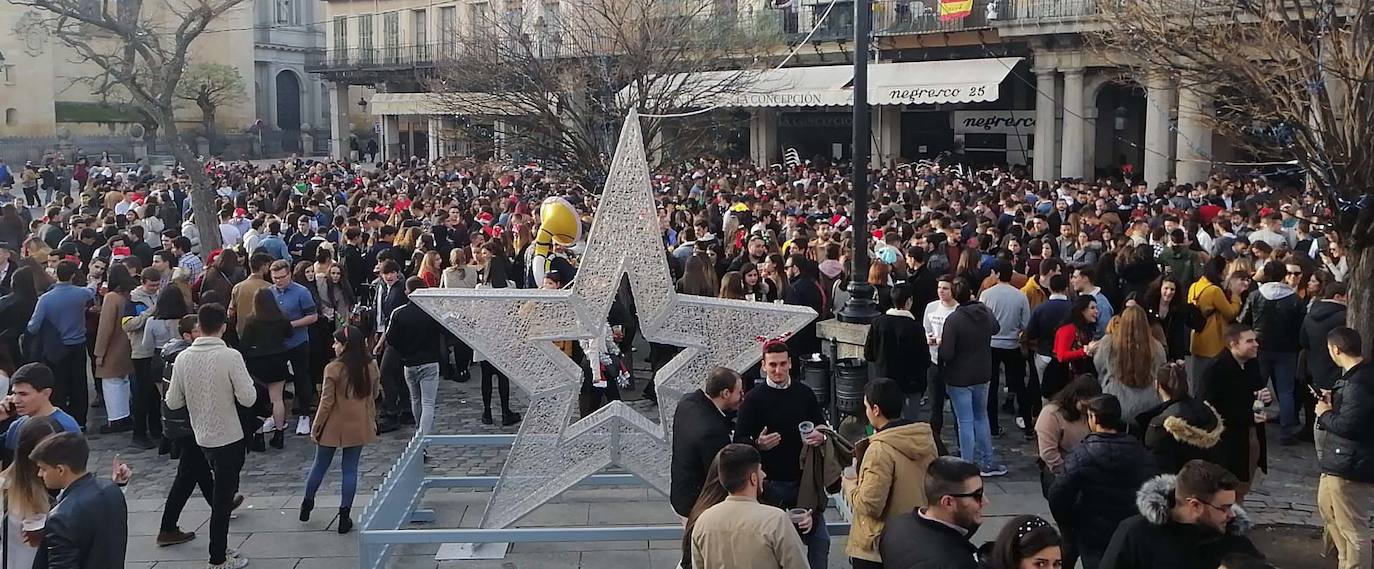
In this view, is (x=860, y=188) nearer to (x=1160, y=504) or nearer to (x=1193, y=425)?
(x=1193, y=425)

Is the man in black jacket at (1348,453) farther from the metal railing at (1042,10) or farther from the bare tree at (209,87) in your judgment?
the bare tree at (209,87)

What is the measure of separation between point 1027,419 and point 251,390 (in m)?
6.10

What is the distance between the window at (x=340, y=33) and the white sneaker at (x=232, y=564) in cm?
4227

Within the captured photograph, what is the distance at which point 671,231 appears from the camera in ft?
49.0

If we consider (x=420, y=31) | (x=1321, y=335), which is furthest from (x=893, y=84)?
(x=420, y=31)

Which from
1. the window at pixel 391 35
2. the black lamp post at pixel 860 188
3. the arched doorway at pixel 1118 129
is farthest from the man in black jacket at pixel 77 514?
the window at pixel 391 35

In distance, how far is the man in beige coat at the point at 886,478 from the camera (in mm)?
5023

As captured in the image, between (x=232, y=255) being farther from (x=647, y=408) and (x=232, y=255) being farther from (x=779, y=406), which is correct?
(x=779, y=406)

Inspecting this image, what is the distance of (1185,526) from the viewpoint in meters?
4.30

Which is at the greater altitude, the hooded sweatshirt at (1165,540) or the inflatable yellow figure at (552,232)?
the inflatable yellow figure at (552,232)

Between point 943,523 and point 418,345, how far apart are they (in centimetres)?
580

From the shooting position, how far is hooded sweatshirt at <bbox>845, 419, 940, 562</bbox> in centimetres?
502

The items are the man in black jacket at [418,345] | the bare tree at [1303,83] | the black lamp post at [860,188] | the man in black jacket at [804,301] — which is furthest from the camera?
the man in black jacket at [804,301]

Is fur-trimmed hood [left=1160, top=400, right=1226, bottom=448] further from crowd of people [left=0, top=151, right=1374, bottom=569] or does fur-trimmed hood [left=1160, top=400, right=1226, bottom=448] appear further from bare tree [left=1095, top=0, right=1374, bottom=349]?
bare tree [left=1095, top=0, right=1374, bottom=349]
